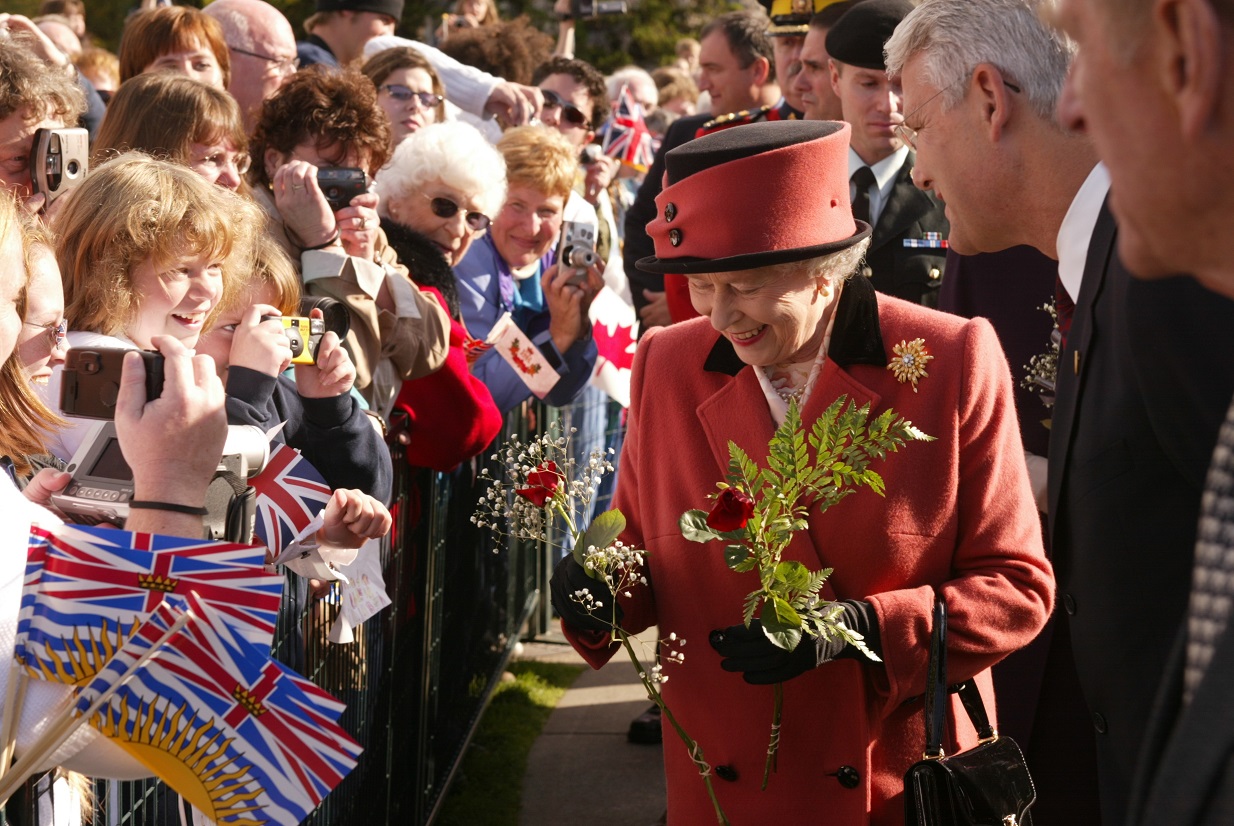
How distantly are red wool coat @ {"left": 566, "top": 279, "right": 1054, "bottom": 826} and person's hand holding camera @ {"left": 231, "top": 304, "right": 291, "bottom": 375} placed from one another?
899 millimetres

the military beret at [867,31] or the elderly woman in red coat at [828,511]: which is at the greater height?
the military beret at [867,31]

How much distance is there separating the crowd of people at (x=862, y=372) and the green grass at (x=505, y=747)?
1.83 metres

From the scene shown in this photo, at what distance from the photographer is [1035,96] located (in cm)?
273

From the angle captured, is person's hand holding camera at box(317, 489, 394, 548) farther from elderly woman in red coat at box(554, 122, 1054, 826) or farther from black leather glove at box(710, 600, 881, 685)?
black leather glove at box(710, 600, 881, 685)

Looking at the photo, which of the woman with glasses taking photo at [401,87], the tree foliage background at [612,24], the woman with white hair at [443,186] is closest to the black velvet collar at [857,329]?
the woman with white hair at [443,186]

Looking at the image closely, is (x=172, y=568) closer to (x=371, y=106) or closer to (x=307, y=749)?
(x=307, y=749)

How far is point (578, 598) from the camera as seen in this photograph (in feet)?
8.42

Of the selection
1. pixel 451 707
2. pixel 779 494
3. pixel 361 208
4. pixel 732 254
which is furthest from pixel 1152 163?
pixel 451 707

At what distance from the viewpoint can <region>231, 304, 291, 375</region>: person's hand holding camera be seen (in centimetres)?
296

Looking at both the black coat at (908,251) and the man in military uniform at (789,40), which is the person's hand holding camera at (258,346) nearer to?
the black coat at (908,251)

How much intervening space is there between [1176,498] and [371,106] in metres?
2.94

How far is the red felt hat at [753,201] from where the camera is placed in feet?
8.59

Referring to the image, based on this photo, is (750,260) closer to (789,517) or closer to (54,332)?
(789,517)

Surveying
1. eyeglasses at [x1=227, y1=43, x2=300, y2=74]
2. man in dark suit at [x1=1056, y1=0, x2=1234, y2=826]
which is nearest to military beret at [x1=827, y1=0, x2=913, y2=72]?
eyeglasses at [x1=227, y1=43, x2=300, y2=74]
